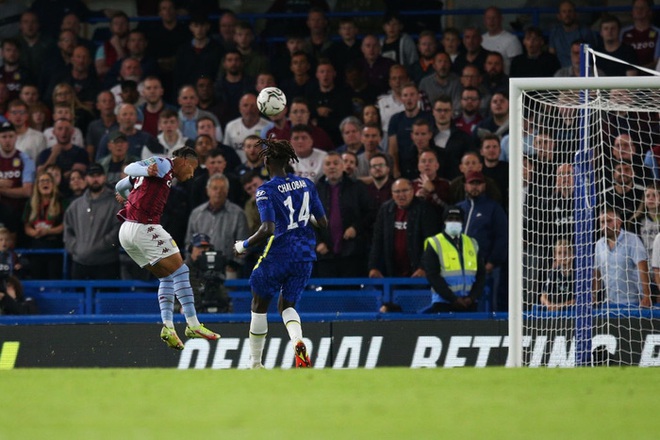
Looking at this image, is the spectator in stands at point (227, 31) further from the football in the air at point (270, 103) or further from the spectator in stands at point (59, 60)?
the football in the air at point (270, 103)

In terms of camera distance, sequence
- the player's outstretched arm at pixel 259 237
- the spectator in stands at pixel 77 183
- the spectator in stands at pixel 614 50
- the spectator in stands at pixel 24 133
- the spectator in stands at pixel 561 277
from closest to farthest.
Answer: the player's outstretched arm at pixel 259 237 → the spectator in stands at pixel 561 277 → the spectator in stands at pixel 77 183 → the spectator in stands at pixel 614 50 → the spectator in stands at pixel 24 133

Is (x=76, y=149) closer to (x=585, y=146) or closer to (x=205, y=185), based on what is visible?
(x=205, y=185)

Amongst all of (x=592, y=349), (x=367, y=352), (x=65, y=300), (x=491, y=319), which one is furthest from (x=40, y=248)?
(x=592, y=349)

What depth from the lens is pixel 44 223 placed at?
14.1 metres

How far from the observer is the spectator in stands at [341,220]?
43.3 feet

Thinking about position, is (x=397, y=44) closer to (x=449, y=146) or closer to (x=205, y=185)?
(x=449, y=146)

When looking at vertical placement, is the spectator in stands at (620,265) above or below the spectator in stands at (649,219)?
below

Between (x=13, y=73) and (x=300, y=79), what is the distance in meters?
4.07

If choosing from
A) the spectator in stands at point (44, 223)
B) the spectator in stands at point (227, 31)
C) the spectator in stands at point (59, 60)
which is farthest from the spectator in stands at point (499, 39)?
the spectator in stands at point (44, 223)

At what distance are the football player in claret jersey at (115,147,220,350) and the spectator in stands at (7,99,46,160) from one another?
4.48 metres

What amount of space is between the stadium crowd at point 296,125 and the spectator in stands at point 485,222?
0.05 feet

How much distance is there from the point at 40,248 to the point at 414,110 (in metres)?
4.68

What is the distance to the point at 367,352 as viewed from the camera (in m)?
12.4

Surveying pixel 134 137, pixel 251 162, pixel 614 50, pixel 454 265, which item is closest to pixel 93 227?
pixel 134 137
